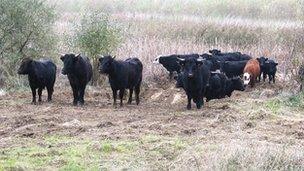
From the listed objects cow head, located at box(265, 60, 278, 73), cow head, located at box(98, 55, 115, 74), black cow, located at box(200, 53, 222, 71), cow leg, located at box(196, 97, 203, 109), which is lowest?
cow leg, located at box(196, 97, 203, 109)

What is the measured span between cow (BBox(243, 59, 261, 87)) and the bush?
7178 mm

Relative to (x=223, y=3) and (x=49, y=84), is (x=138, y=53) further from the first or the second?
(x=223, y=3)

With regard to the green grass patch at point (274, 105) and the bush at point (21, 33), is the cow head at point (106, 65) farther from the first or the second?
the bush at point (21, 33)

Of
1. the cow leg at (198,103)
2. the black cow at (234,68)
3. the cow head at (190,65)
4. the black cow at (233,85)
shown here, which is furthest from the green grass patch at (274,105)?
the black cow at (234,68)

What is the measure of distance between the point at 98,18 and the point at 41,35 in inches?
86.4

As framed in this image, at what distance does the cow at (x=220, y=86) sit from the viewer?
19.1m

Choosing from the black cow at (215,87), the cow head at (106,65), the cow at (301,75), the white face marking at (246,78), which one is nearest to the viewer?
the cow head at (106,65)

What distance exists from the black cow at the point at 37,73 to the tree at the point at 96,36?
3626 mm

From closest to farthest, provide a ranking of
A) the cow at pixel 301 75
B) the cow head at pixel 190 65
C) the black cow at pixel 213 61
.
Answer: the cow head at pixel 190 65 → the cow at pixel 301 75 → the black cow at pixel 213 61

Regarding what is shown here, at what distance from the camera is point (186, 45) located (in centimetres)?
2641

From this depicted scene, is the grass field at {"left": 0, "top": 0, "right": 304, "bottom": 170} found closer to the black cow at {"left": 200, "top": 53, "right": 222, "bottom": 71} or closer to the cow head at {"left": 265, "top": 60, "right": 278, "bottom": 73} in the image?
the cow head at {"left": 265, "top": 60, "right": 278, "bottom": 73}

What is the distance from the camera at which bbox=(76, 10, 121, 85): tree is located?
22156 mm

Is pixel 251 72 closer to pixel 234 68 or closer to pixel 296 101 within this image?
pixel 234 68

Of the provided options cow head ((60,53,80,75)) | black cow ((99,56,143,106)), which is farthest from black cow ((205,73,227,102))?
cow head ((60,53,80,75))
